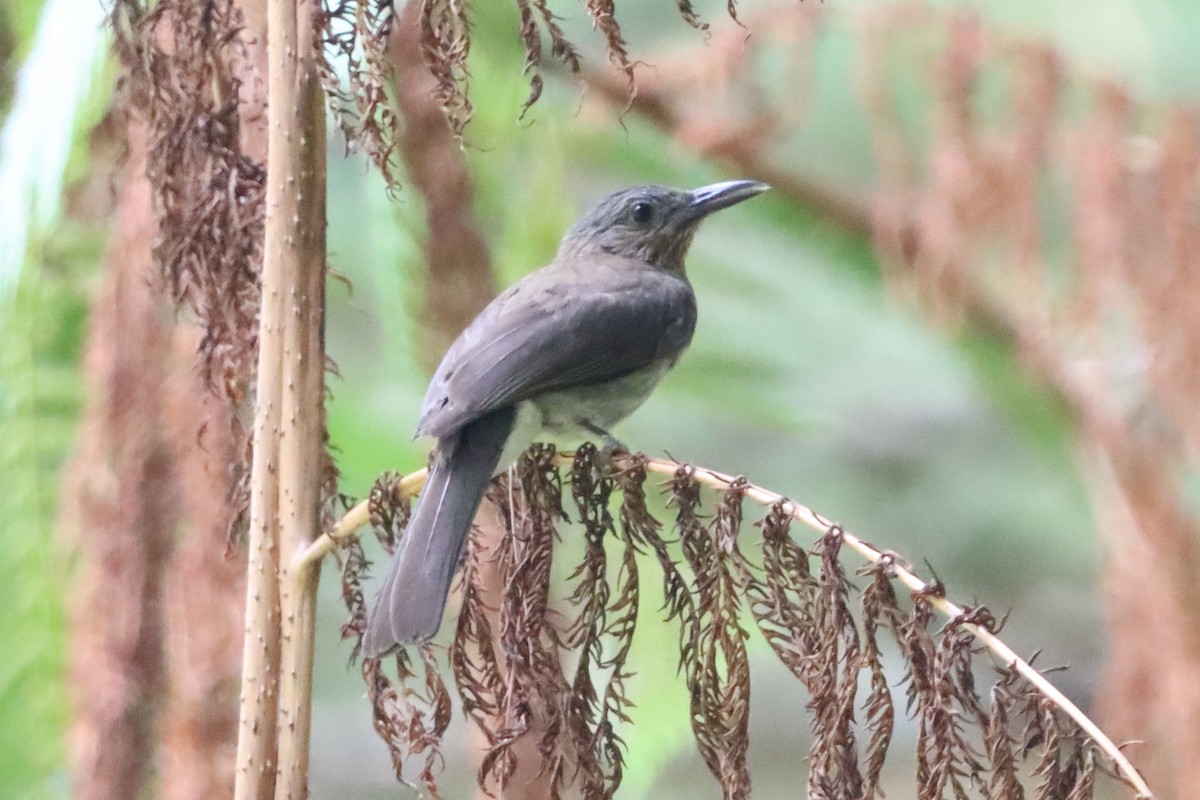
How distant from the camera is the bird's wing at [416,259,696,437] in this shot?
1672mm

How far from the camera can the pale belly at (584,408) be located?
6.09 feet

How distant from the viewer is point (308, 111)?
1.22m

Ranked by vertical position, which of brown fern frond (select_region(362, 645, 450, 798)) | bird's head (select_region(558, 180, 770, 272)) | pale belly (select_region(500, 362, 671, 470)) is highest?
bird's head (select_region(558, 180, 770, 272))

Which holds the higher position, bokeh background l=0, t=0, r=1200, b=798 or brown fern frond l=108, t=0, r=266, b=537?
bokeh background l=0, t=0, r=1200, b=798

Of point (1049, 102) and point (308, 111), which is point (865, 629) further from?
point (1049, 102)

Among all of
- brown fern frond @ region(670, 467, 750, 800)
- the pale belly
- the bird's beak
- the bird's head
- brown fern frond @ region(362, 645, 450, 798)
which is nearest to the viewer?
brown fern frond @ region(670, 467, 750, 800)

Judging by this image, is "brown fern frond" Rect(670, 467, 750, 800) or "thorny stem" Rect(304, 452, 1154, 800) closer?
"thorny stem" Rect(304, 452, 1154, 800)

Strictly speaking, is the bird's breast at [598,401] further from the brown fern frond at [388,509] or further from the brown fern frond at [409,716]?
the brown fern frond at [409,716]

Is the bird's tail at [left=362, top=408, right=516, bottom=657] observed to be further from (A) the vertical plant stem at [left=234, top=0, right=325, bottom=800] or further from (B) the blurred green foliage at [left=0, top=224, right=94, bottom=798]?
(B) the blurred green foliage at [left=0, top=224, right=94, bottom=798]

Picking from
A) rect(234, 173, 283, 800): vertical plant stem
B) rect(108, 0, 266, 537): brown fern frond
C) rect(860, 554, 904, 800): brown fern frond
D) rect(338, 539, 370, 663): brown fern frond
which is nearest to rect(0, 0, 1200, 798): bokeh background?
rect(108, 0, 266, 537): brown fern frond

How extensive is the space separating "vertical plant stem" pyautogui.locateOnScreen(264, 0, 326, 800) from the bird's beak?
1.04 metres

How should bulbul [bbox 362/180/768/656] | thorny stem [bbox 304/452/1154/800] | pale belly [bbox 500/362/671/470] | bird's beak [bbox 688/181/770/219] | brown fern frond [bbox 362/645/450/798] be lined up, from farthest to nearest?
1. bird's beak [bbox 688/181/770/219]
2. pale belly [bbox 500/362/671/470]
3. bulbul [bbox 362/180/768/656]
4. brown fern frond [bbox 362/645/450/798]
5. thorny stem [bbox 304/452/1154/800]

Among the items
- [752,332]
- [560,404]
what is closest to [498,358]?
[560,404]

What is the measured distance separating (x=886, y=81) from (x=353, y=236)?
1.60 metres
